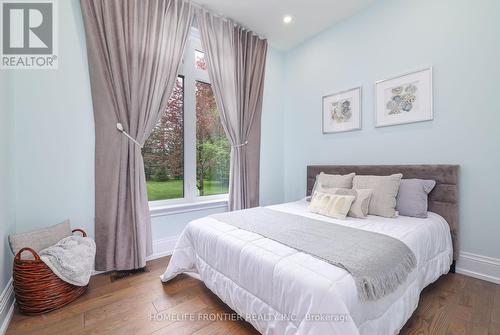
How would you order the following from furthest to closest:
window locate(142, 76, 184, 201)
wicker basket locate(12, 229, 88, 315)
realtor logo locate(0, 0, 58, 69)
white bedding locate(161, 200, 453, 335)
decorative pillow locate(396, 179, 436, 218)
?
window locate(142, 76, 184, 201) → decorative pillow locate(396, 179, 436, 218) → realtor logo locate(0, 0, 58, 69) → wicker basket locate(12, 229, 88, 315) → white bedding locate(161, 200, 453, 335)

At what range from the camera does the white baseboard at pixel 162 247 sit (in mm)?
2482

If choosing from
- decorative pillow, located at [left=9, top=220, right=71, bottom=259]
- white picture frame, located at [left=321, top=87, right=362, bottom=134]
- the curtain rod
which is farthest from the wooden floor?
the curtain rod

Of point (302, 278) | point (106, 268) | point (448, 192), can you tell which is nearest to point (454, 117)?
point (448, 192)

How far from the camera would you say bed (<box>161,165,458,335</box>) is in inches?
38.4

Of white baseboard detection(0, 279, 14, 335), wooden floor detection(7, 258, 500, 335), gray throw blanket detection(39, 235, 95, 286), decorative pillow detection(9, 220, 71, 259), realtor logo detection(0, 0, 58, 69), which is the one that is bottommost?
wooden floor detection(7, 258, 500, 335)

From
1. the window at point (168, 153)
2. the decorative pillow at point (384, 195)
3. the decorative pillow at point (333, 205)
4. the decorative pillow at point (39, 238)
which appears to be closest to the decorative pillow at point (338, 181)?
the decorative pillow at point (384, 195)

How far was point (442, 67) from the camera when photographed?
2.13 metres

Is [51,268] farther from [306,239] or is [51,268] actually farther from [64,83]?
[306,239]

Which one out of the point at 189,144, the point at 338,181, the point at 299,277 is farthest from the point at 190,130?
the point at 299,277

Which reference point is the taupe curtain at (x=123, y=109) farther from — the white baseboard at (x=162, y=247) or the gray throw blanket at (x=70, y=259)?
the gray throw blanket at (x=70, y=259)

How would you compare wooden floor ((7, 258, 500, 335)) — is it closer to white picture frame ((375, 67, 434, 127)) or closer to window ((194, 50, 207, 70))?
white picture frame ((375, 67, 434, 127))

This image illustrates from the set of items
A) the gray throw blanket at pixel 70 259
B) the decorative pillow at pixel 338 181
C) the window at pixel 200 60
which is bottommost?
the gray throw blanket at pixel 70 259

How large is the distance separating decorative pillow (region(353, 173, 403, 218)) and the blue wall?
16.1 inches

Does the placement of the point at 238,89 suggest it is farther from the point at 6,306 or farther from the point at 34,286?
the point at 6,306
